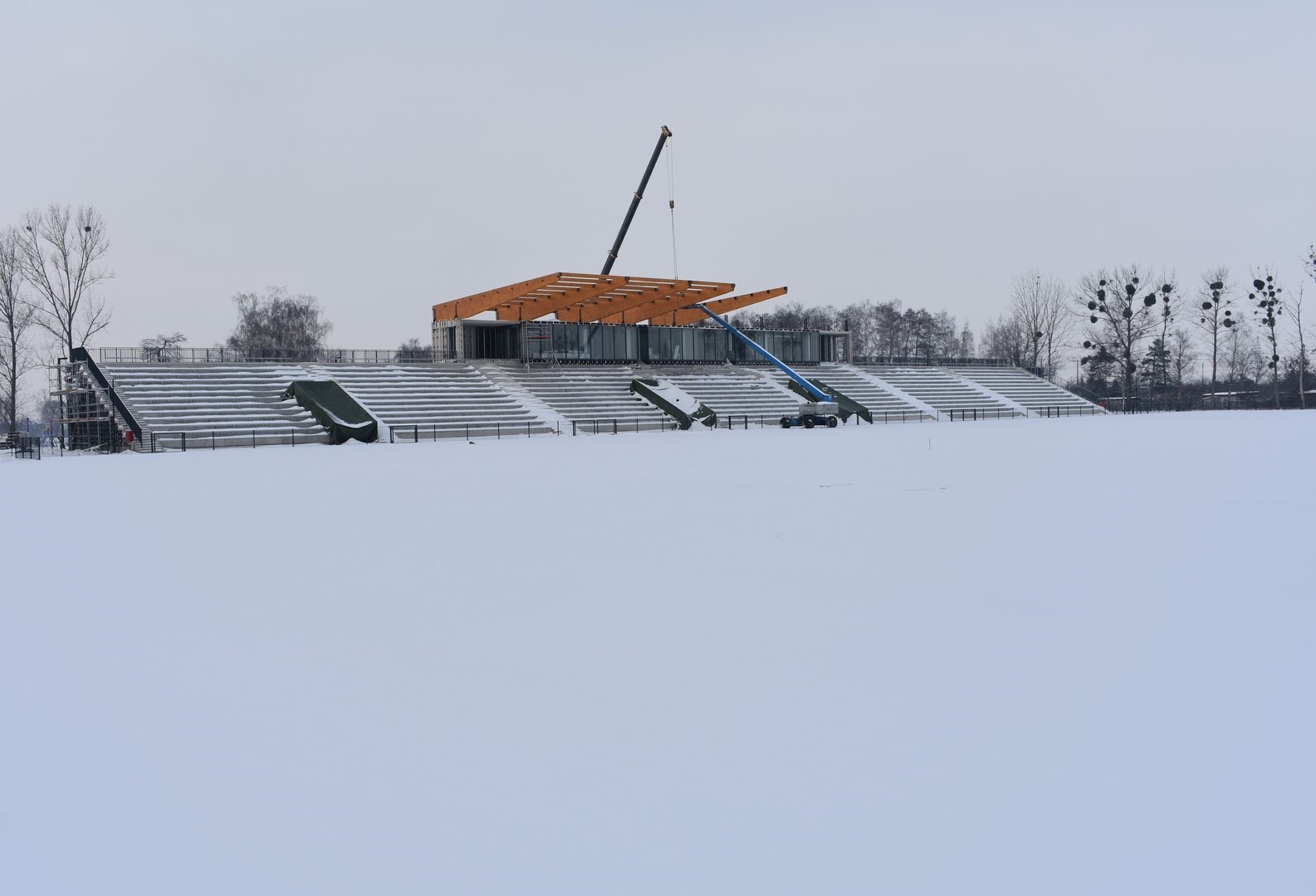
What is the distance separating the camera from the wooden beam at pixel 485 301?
5031cm

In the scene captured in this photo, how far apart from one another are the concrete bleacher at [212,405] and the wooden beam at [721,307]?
24.6 meters

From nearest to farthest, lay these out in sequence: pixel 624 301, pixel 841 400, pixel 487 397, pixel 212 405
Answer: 1. pixel 212 405
2. pixel 487 397
3. pixel 841 400
4. pixel 624 301

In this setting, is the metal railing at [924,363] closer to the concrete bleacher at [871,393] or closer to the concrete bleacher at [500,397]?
the concrete bleacher at [500,397]

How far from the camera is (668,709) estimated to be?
544 cm

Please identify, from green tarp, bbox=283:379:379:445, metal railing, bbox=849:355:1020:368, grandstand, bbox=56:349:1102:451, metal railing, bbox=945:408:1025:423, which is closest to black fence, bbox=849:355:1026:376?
metal railing, bbox=849:355:1020:368

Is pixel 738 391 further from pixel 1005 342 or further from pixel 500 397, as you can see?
pixel 1005 342

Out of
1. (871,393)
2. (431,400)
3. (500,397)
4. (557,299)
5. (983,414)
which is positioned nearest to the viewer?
(431,400)

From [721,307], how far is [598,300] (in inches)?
338

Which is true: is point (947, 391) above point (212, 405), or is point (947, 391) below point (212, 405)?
above

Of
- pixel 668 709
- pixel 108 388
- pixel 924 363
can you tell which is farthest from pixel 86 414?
pixel 924 363

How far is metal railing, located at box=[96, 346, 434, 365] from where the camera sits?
44.2 meters

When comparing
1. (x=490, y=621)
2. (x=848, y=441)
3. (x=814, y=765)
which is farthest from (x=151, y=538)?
(x=848, y=441)

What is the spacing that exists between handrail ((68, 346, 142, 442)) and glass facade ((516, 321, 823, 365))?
72.4 feet

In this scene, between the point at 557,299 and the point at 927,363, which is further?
the point at 927,363
